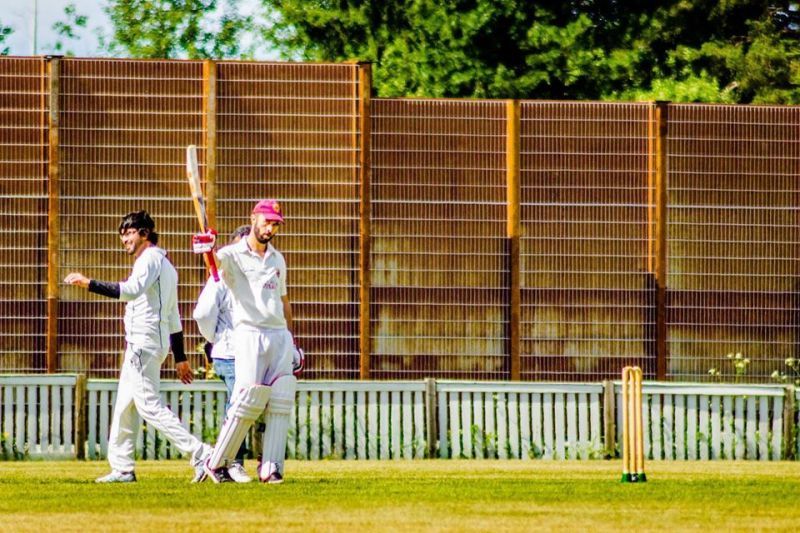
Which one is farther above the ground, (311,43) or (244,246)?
(311,43)

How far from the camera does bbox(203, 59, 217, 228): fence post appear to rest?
22.4 m

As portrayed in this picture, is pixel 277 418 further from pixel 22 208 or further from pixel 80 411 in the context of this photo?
pixel 22 208

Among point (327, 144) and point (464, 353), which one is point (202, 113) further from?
point (464, 353)

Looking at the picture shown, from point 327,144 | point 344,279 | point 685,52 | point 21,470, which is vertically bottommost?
point 21,470

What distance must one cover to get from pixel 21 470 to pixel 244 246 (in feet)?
16.0

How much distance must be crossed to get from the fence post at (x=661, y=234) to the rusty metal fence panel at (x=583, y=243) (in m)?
0.08

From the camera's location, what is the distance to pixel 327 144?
74.7 feet

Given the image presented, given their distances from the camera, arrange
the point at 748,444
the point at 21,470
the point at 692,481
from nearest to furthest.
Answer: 1. the point at 692,481
2. the point at 21,470
3. the point at 748,444

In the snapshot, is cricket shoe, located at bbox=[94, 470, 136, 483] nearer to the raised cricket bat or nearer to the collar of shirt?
the raised cricket bat

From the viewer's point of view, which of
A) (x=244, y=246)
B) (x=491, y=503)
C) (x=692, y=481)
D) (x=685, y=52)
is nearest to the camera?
(x=491, y=503)

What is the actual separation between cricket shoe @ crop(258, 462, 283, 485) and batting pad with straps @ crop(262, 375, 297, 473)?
0.09ft

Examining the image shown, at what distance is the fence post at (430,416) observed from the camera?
68.0 feet

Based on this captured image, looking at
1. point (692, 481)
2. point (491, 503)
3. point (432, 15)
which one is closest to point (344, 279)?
point (692, 481)

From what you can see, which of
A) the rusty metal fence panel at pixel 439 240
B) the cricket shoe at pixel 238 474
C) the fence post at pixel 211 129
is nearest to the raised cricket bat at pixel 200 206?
the cricket shoe at pixel 238 474
